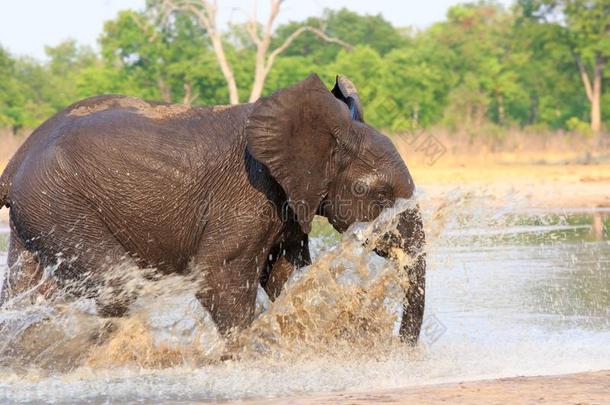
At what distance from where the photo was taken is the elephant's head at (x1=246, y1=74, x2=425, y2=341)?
6.34m

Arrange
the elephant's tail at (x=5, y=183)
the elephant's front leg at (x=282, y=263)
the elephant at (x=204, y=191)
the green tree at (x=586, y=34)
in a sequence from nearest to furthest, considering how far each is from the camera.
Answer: the elephant at (x=204, y=191) < the elephant's tail at (x=5, y=183) < the elephant's front leg at (x=282, y=263) < the green tree at (x=586, y=34)

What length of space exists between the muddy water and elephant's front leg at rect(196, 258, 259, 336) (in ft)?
0.41

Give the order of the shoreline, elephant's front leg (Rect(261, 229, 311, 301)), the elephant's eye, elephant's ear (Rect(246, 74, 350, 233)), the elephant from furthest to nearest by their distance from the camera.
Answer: elephant's front leg (Rect(261, 229, 311, 301)), the elephant's eye, the elephant, elephant's ear (Rect(246, 74, 350, 233)), the shoreline

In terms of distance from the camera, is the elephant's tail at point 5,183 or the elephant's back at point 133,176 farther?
the elephant's tail at point 5,183

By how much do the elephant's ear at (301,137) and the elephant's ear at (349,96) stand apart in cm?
34

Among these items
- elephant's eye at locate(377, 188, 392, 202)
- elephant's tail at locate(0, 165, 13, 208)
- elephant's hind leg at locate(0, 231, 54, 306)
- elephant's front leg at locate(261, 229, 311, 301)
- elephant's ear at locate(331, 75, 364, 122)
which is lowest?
elephant's front leg at locate(261, 229, 311, 301)

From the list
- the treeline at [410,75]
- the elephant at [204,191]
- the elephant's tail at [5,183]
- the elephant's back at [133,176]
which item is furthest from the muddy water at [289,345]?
the treeline at [410,75]

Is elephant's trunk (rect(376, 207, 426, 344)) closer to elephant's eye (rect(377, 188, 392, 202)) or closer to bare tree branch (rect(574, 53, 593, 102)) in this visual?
elephant's eye (rect(377, 188, 392, 202))

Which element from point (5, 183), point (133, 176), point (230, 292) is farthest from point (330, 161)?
point (5, 183)

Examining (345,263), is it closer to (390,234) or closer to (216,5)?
(390,234)

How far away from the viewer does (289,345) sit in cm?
714

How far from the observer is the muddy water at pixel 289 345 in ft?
21.2

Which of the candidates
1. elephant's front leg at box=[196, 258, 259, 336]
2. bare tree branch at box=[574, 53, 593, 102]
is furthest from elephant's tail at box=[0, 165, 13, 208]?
bare tree branch at box=[574, 53, 593, 102]

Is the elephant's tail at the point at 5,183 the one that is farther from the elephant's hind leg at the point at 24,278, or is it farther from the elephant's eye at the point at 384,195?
the elephant's eye at the point at 384,195
